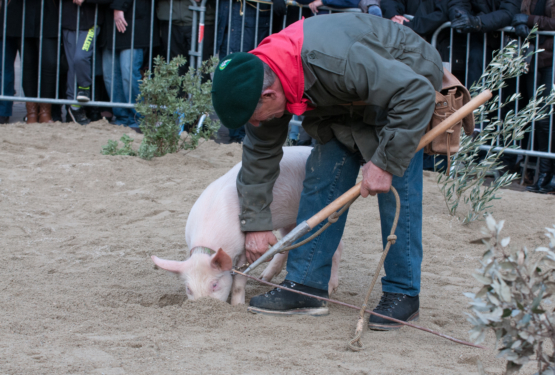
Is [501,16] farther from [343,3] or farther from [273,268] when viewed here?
[273,268]

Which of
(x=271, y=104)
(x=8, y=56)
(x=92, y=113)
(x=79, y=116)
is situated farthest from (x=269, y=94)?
(x=8, y=56)

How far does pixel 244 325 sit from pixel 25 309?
3.65ft

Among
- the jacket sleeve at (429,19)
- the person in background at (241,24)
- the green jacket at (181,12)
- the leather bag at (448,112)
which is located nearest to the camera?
the leather bag at (448,112)

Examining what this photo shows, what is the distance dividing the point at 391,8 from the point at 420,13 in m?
0.33

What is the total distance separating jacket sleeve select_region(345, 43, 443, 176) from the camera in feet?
8.17

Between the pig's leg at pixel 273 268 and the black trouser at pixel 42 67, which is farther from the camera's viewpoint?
the black trouser at pixel 42 67

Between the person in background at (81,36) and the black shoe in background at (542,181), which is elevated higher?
the person in background at (81,36)

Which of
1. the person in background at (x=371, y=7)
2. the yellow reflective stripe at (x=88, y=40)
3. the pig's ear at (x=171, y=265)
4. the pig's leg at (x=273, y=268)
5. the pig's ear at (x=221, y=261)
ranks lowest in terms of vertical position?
the pig's leg at (x=273, y=268)

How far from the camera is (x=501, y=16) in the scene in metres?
6.26

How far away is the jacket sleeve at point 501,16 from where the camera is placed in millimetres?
6262

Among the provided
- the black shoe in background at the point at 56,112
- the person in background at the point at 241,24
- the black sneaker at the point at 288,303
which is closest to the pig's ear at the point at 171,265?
the black sneaker at the point at 288,303

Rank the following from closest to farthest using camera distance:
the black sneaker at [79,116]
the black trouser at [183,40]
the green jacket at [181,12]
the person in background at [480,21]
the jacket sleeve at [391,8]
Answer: the person in background at [480,21] → the jacket sleeve at [391,8] → the green jacket at [181,12] → the black trouser at [183,40] → the black sneaker at [79,116]

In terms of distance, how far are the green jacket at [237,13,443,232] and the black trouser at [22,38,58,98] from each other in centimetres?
565

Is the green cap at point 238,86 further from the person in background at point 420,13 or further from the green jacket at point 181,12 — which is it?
the green jacket at point 181,12
